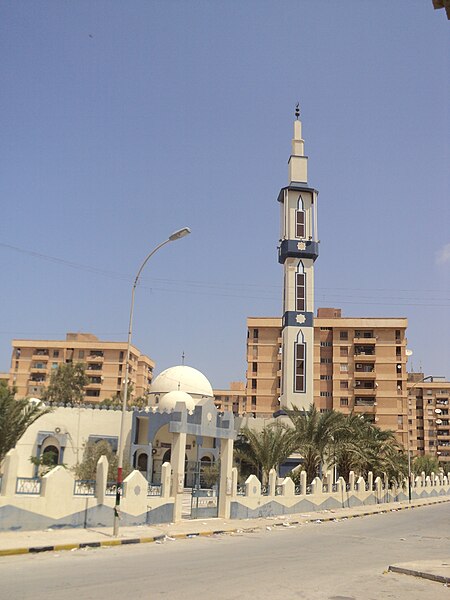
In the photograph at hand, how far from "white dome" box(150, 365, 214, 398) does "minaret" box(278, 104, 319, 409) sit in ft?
19.5

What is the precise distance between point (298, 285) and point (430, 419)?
61413 mm

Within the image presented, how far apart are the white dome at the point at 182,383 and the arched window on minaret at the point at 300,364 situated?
21.7ft

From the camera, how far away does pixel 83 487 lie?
1764 centimetres

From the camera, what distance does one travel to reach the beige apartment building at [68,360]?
84562 mm

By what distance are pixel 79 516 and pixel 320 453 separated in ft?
57.6

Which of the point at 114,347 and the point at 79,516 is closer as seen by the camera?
the point at 79,516

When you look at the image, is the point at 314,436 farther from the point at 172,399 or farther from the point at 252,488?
the point at 172,399

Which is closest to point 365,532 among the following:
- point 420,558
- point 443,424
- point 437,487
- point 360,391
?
point 420,558

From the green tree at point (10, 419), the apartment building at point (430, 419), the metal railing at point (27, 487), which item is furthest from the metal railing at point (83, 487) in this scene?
the apartment building at point (430, 419)

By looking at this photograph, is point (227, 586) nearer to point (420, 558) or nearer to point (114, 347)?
point (420, 558)

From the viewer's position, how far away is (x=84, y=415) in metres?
40.1

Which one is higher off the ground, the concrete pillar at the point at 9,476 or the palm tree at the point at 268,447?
the palm tree at the point at 268,447

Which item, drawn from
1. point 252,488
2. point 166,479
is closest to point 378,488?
point 252,488

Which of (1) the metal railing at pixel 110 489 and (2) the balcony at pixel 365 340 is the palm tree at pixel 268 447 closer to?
(1) the metal railing at pixel 110 489
